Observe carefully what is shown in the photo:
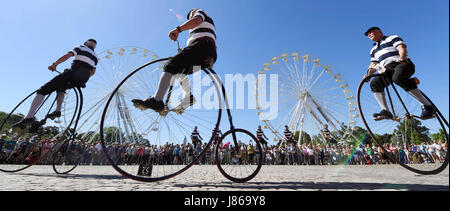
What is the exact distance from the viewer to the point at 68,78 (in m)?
4.11

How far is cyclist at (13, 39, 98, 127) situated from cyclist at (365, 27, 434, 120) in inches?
240

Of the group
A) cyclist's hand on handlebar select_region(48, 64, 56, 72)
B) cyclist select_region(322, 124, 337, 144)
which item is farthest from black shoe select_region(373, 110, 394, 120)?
cyclist select_region(322, 124, 337, 144)

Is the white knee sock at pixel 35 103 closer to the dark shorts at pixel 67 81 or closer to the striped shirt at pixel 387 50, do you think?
the dark shorts at pixel 67 81

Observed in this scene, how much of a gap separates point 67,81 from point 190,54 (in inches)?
127

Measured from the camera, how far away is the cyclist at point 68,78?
156 inches

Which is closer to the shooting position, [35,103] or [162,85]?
[162,85]

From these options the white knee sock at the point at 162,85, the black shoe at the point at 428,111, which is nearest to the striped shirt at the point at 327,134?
the black shoe at the point at 428,111

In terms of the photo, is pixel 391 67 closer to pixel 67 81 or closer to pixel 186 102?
pixel 186 102

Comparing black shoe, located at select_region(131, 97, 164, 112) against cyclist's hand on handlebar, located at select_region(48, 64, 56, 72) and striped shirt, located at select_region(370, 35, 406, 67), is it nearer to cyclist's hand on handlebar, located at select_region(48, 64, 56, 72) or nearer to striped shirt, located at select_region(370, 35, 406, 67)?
cyclist's hand on handlebar, located at select_region(48, 64, 56, 72)

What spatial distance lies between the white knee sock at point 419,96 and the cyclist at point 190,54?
138 inches

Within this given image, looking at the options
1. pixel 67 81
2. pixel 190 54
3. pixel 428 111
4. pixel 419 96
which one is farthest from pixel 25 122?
pixel 428 111

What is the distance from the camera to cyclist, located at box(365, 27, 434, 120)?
319cm
